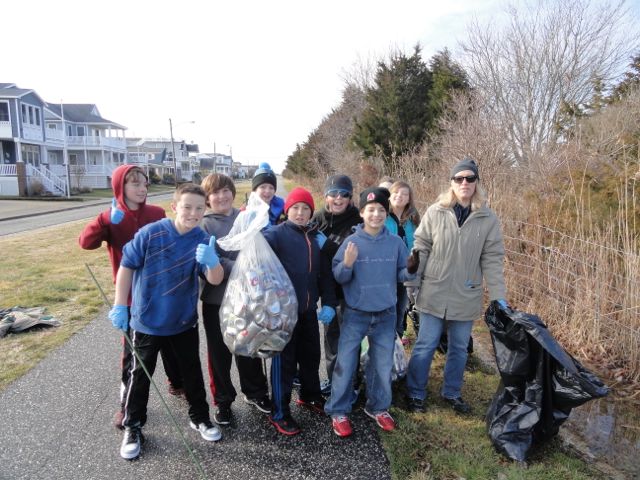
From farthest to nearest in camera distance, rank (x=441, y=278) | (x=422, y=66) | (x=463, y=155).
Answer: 1. (x=422, y=66)
2. (x=463, y=155)
3. (x=441, y=278)

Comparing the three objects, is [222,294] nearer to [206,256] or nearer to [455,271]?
[206,256]

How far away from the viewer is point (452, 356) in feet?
10.7

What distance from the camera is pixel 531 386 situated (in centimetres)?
263

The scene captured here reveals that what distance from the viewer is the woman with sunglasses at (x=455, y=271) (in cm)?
308

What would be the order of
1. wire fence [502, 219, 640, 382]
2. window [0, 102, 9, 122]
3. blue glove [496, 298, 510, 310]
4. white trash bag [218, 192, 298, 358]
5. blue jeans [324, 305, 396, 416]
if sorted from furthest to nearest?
window [0, 102, 9, 122]
wire fence [502, 219, 640, 382]
blue jeans [324, 305, 396, 416]
blue glove [496, 298, 510, 310]
white trash bag [218, 192, 298, 358]

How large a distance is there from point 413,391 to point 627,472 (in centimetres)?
138

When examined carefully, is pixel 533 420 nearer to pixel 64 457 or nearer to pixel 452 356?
pixel 452 356

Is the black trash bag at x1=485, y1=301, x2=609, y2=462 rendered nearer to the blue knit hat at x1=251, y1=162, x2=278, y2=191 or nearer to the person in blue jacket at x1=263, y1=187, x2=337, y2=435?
the person in blue jacket at x1=263, y1=187, x2=337, y2=435

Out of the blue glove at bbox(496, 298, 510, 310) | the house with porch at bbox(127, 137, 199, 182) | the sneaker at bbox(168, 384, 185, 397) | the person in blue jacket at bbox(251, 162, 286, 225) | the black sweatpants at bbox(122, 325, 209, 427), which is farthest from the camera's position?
the house with porch at bbox(127, 137, 199, 182)

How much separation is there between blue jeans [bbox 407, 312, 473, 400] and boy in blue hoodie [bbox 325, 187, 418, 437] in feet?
1.06

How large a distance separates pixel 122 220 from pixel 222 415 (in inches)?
60.6

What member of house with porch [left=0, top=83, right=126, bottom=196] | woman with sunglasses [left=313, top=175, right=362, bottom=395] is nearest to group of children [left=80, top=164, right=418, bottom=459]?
woman with sunglasses [left=313, top=175, right=362, bottom=395]

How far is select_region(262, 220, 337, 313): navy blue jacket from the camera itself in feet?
9.50

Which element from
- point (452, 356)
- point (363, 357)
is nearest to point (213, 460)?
point (363, 357)
